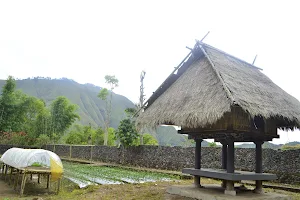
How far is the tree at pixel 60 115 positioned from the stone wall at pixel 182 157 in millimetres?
9244

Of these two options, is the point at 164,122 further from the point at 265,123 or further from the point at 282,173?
the point at 282,173

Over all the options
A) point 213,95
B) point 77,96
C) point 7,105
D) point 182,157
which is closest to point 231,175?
point 213,95

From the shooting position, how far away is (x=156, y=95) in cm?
850

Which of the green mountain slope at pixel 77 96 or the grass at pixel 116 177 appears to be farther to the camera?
the green mountain slope at pixel 77 96

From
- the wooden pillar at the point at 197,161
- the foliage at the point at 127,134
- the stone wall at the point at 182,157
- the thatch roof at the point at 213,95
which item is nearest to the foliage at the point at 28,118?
the stone wall at the point at 182,157

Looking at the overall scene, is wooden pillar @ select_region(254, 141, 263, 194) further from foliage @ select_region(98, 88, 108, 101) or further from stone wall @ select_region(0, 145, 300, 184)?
foliage @ select_region(98, 88, 108, 101)

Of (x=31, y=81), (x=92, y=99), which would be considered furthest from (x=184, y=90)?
(x=31, y=81)

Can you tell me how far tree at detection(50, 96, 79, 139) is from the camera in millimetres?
34188

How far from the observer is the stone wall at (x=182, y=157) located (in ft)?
36.7

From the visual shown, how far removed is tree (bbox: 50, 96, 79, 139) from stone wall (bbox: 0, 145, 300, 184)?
30.3 ft

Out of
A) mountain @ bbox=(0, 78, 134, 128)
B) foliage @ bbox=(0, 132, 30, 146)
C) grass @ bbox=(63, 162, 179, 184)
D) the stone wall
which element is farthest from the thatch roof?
mountain @ bbox=(0, 78, 134, 128)

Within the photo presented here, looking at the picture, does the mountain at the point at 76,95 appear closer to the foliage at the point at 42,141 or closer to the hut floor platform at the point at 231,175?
the foliage at the point at 42,141

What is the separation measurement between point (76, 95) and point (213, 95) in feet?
347

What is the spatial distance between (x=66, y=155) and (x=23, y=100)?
11909mm
